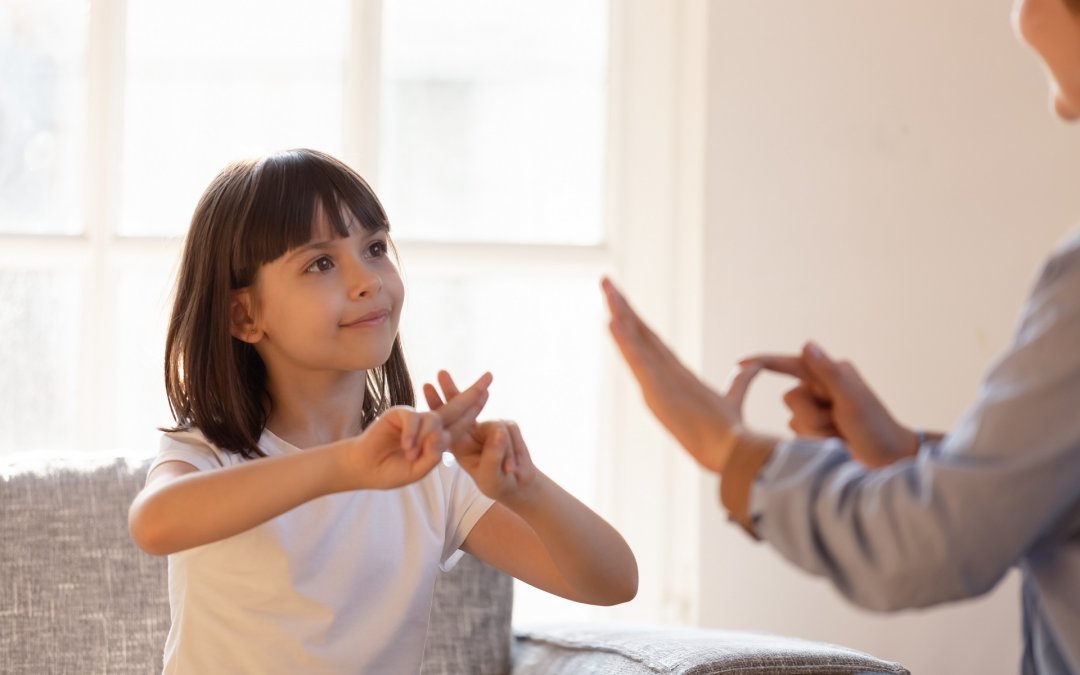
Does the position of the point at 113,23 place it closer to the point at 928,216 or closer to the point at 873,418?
the point at 928,216

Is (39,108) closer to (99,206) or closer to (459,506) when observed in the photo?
(99,206)

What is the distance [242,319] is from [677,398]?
2.28 ft

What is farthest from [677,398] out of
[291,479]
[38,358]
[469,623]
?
[38,358]

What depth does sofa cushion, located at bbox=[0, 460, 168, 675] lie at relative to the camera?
1669mm

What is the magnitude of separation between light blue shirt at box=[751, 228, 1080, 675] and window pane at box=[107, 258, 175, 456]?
1.59 m

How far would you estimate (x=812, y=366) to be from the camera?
114 cm

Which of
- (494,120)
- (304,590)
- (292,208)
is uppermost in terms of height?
(494,120)

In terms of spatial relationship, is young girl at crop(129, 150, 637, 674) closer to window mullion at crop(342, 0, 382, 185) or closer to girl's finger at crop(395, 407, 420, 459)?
girl's finger at crop(395, 407, 420, 459)

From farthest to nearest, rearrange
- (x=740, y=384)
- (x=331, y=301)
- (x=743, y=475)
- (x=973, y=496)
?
1. (x=331, y=301)
2. (x=740, y=384)
3. (x=743, y=475)
4. (x=973, y=496)

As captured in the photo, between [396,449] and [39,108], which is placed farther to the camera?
[39,108]

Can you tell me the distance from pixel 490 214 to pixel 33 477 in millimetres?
991

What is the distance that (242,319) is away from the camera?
1.50 metres

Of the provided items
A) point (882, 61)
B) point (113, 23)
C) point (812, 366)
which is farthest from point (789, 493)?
point (113, 23)

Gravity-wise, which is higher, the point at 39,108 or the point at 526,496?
the point at 39,108
